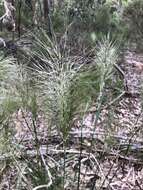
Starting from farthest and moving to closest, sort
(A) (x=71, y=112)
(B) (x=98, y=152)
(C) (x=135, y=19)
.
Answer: (C) (x=135, y=19)
(B) (x=98, y=152)
(A) (x=71, y=112)

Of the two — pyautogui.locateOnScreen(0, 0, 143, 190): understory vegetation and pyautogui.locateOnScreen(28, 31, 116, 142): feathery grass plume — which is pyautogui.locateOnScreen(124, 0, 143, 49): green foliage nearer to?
pyautogui.locateOnScreen(0, 0, 143, 190): understory vegetation

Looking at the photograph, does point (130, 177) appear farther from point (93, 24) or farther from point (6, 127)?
point (93, 24)

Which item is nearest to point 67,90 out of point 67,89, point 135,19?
point 67,89

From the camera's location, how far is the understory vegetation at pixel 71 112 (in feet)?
5.69

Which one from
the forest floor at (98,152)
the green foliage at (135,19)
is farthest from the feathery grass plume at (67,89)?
the green foliage at (135,19)

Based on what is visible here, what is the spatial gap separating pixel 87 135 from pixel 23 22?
2933 millimetres

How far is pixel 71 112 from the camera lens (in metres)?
1.63

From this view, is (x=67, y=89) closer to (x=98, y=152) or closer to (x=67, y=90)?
(x=67, y=90)

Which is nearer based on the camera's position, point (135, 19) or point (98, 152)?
point (98, 152)

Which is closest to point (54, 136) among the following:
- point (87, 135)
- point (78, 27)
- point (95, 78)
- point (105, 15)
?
point (87, 135)

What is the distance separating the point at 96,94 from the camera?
193 cm

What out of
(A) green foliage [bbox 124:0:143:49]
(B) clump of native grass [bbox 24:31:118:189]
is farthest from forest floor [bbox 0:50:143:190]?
(A) green foliage [bbox 124:0:143:49]

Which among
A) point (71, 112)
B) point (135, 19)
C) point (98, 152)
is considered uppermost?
point (71, 112)

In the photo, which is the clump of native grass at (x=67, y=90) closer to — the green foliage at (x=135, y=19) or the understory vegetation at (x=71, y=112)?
the understory vegetation at (x=71, y=112)
